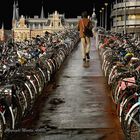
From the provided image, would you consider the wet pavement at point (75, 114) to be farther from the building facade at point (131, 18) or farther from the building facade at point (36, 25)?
the building facade at point (36, 25)

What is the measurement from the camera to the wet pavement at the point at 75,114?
26.8 feet

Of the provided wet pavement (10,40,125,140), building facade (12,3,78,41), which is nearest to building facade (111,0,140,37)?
building facade (12,3,78,41)

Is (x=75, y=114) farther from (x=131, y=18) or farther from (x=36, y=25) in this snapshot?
(x=36, y=25)

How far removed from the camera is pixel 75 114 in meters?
9.83

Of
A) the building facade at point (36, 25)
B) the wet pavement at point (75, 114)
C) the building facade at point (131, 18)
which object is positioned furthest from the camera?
the building facade at point (36, 25)

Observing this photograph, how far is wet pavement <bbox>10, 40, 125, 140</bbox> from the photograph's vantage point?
816 cm

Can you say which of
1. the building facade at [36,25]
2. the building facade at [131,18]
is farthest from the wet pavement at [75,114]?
the building facade at [36,25]

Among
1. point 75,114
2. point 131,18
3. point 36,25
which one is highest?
point 131,18

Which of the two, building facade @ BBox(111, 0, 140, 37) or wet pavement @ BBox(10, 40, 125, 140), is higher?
building facade @ BBox(111, 0, 140, 37)

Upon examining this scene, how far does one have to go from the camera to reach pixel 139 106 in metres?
6.63

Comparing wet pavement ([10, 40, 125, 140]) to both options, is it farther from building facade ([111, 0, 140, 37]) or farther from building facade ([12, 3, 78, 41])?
building facade ([12, 3, 78, 41])

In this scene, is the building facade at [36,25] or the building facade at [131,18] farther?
the building facade at [36,25]

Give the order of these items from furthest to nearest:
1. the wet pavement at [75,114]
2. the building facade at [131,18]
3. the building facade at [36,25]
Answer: the building facade at [36,25], the building facade at [131,18], the wet pavement at [75,114]

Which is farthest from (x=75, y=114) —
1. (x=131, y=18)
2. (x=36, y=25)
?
(x=36, y=25)
